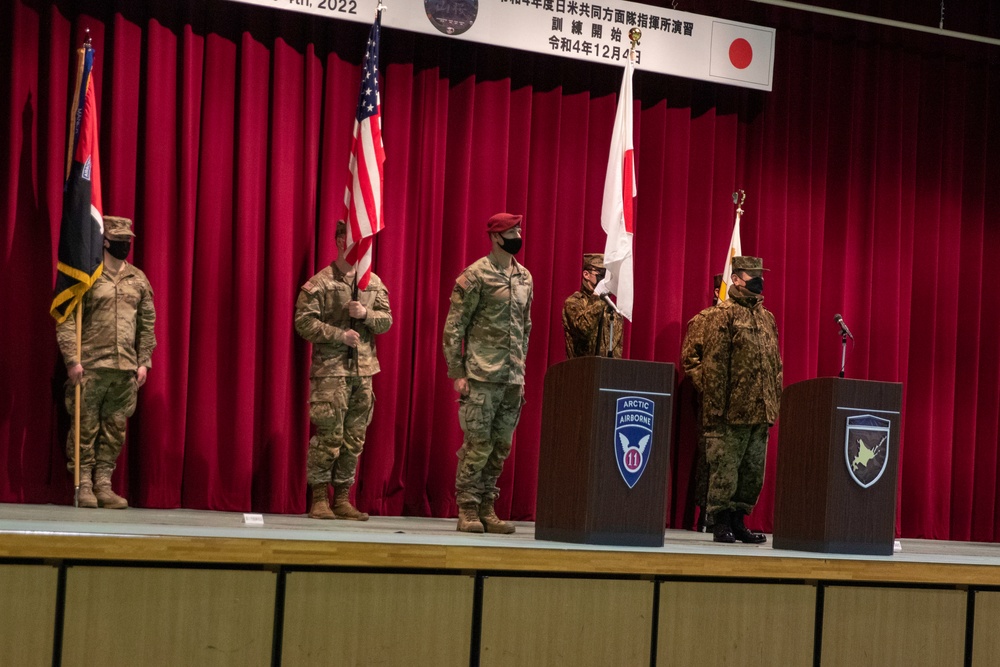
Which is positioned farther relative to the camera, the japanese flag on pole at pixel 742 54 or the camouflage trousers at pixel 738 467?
the japanese flag on pole at pixel 742 54

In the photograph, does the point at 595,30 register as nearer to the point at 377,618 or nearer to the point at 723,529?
the point at 723,529

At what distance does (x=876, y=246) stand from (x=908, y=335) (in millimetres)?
625

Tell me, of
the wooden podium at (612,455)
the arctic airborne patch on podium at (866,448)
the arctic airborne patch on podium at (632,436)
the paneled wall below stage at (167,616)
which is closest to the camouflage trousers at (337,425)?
the wooden podium at (612,455)

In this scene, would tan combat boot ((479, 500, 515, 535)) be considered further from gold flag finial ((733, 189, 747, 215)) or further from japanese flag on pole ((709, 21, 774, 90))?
japanese flag on pole ((709, 21, 774, 90))

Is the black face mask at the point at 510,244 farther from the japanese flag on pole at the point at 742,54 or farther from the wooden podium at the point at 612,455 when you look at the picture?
the japanese flag on pole at the point at 742,54

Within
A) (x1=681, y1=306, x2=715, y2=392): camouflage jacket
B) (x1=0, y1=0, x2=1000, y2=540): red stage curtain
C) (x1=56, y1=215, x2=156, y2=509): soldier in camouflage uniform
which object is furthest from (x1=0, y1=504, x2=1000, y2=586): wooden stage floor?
(x1=681, y1=306, x2=715, y2=392): camouflage jacket

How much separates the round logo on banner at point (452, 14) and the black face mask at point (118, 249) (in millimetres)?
2061

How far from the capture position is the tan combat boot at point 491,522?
4.92 metres

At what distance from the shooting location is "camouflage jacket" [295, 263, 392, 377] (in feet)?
18.0

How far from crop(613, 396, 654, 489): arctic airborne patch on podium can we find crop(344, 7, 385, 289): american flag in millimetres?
1922

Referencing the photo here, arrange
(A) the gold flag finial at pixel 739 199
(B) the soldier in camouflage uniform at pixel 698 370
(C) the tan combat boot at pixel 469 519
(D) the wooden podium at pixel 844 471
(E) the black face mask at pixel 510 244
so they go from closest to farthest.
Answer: (D) the wooden podium at pixel 844 471 → (C) the tan combat boot at pixel 469 519 → (E) the black face mask at pixel 510 244 → (B) the soldier in camouflage uniform at pixel 698 370 → (A) the gold flag finial at pixel 739 199

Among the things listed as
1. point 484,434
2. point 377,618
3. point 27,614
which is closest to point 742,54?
point 484,434

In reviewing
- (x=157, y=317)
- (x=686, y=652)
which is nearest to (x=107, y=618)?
(x=686, y=652)

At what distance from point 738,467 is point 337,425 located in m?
1.93
